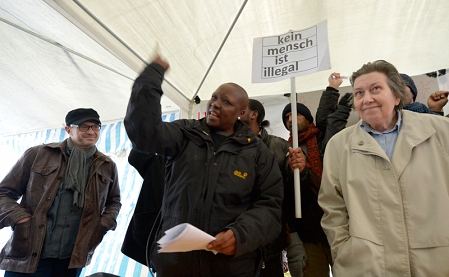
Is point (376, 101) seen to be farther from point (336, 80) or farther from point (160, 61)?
point (160, 61)

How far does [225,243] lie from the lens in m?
1.04

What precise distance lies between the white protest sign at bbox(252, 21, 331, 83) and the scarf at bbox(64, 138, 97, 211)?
1297mm

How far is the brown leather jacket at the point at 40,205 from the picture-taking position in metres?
1.67

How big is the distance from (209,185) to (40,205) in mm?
1220

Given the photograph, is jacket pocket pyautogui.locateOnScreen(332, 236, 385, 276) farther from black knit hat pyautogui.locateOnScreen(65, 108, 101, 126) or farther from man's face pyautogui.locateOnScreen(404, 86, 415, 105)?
black knit hat pyautogui.locateOnScreen(65, 108, 101, 126)

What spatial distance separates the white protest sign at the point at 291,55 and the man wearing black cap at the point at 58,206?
1274mm

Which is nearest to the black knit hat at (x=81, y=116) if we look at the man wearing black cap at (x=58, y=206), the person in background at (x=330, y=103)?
the man wearing black cap at (x=58, y=206)

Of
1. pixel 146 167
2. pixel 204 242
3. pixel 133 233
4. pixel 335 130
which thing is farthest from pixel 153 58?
pixel 335 130

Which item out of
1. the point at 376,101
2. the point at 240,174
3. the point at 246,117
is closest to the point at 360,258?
the point at 240,174

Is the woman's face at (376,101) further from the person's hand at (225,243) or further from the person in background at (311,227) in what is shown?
the person's hand at (225,243)

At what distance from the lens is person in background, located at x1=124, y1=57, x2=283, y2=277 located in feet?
3.63

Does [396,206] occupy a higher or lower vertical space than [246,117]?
lower

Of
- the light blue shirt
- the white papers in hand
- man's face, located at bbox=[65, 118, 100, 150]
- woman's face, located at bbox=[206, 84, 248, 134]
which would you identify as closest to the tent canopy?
man's face, located at bbox=[65, 118, 100, 150]

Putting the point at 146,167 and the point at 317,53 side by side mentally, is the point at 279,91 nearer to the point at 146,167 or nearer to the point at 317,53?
the point at 317,53
